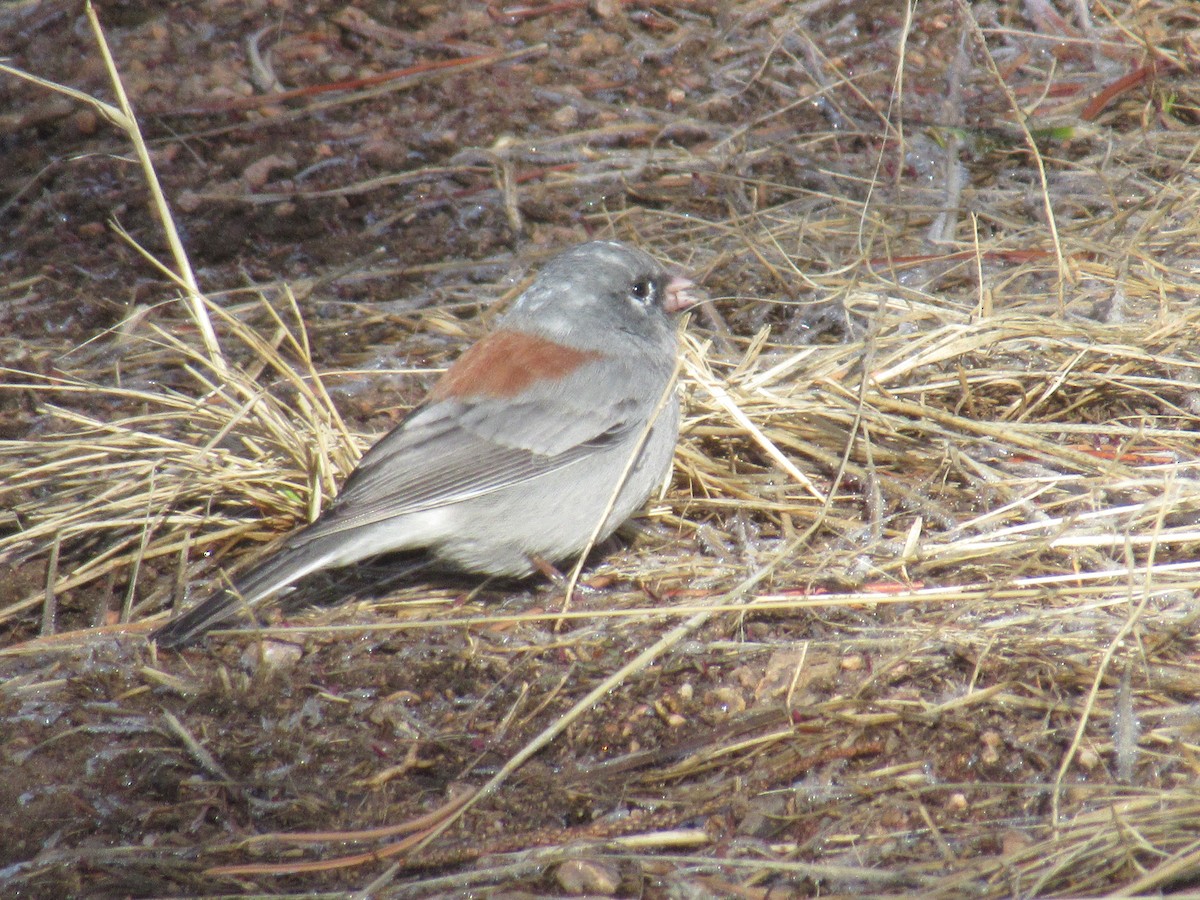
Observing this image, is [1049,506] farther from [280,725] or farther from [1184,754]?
[280,725]

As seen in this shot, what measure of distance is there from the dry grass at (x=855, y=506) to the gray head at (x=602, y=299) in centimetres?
25

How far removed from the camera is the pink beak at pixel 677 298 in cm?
387

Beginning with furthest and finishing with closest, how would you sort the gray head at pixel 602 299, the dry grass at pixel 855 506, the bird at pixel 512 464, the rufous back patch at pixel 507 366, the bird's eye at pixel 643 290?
1. the bird's eye at pixel 643 290
2. the gray head at pixel 602 299
3. the rufous back patch at pixel 507 366
4. the bird at pixel 512 464
5. the dry grass at pixel 855 506

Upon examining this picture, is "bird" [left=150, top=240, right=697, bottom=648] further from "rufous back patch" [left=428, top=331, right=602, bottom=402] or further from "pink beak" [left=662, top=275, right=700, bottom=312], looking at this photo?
"pink beak" [left=662, top=275, right=700, bottom=312]

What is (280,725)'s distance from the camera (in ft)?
9.42

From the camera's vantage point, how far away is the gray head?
146 inches

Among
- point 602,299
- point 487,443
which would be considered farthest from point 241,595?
point 602,299

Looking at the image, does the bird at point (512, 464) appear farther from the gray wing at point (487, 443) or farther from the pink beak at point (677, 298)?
the pink beak at point (677, 298)

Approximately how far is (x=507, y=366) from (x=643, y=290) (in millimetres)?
599

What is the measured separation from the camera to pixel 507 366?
11.6 feet

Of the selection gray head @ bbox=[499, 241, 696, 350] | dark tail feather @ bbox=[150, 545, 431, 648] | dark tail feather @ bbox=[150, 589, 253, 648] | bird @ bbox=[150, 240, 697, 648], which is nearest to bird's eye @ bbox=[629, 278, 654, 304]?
gray head @ bbox=[499, 241, 696, 350]

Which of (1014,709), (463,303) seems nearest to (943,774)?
(1014,709)

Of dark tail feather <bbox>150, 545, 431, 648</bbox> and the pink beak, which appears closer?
dark tail feather <bbox>150, 545, 431, 648</bbox>

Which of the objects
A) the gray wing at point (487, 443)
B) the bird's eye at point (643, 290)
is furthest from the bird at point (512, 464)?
the bird's eye at point (643, 290)
